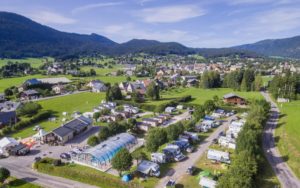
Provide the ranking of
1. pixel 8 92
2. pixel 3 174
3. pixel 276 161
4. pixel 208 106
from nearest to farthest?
pixel 3 174, pixel 276 161, pixel 208 106, pixel 8 92

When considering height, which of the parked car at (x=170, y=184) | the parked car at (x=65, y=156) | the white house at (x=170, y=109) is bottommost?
the parked car at (x=65, y=156)

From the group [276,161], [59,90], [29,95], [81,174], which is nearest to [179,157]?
[276,161]

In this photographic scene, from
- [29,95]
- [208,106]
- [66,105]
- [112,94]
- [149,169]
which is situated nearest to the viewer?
[149,169]

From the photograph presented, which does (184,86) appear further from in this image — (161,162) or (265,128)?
(161,162)

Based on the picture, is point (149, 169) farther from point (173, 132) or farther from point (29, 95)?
point (29, 95)

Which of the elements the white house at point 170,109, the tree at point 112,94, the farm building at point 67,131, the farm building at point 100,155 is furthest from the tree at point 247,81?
the farm building at point 100,155

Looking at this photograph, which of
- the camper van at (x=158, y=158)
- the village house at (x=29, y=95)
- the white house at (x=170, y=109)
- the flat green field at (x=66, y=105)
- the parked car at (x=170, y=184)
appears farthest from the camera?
the village house at (x=29, y=95)

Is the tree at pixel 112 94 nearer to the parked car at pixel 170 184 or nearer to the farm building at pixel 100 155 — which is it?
the farm building at pixel 100 155
